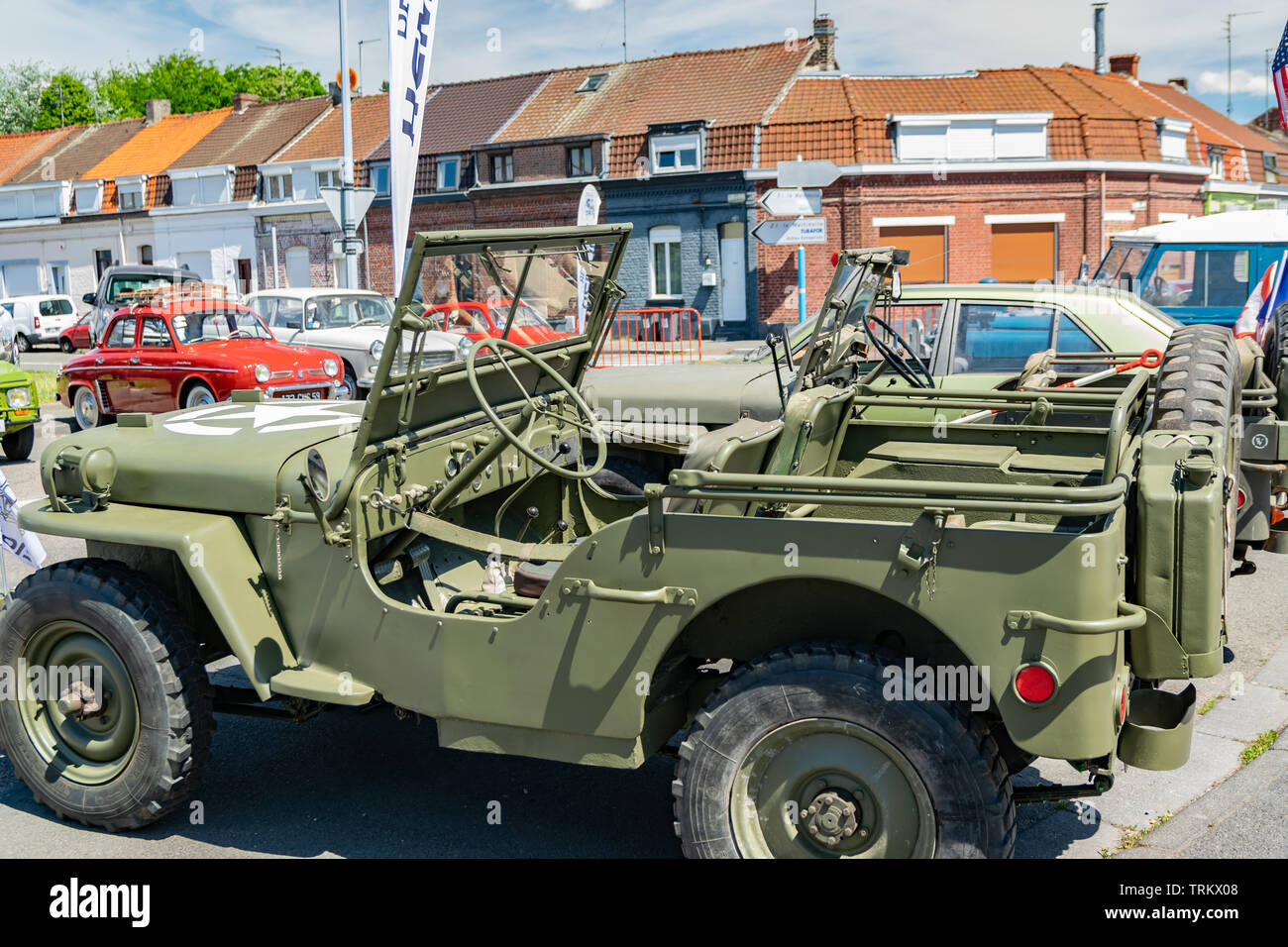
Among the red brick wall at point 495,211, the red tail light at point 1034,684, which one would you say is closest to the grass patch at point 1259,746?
the red tail light at point 1034,684

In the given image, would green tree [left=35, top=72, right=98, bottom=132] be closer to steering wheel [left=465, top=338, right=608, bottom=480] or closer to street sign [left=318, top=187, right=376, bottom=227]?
street sign [left=318, top=187, right=376, bottom=227]

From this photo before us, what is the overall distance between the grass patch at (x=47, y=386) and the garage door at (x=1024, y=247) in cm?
2080

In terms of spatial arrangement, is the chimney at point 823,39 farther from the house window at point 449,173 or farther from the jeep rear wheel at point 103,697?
the jeep rear wheel at point 103,697

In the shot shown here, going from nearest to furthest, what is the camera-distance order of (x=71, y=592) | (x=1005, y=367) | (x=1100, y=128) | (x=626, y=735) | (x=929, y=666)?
1. (x=929, y=666)
2. (x=626, y=735)
3. (x=71, y=592)
4. (x=1005, y=367)
5. (x=1100, y=128)

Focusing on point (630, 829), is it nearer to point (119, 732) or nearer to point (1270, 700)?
point (119, 732)

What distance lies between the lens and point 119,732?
4.23 m

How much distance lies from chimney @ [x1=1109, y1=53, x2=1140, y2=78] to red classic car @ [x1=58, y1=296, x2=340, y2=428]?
32.2 meters

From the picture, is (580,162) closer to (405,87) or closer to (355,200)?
(355,200)

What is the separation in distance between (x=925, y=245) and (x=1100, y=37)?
564 inches

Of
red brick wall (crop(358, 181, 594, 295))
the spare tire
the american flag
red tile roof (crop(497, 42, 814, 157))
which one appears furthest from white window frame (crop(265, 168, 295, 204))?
the spare tire

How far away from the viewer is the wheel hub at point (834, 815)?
3.38 meters

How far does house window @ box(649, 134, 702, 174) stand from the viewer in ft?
99.7

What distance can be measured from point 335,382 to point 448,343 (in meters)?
11.7
